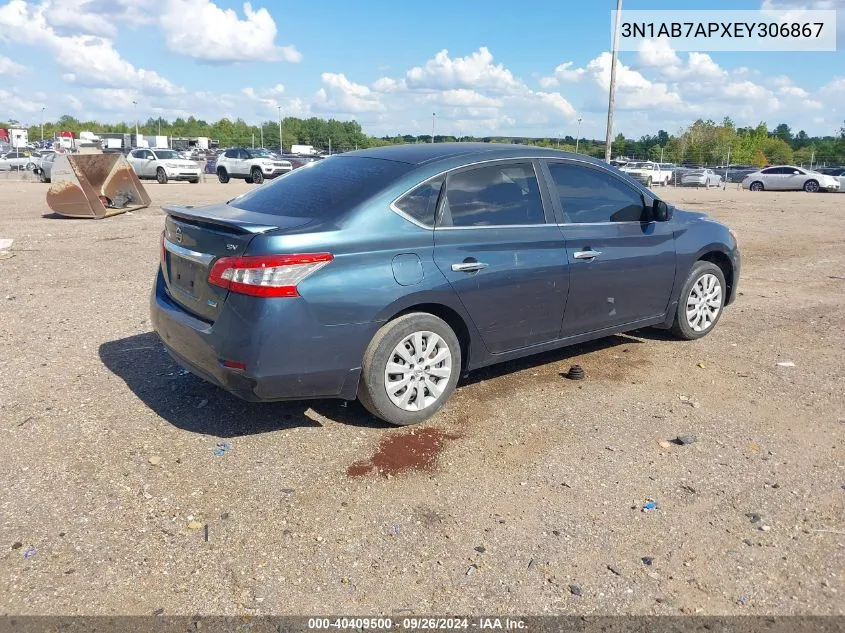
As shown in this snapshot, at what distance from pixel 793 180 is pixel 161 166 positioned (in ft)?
102

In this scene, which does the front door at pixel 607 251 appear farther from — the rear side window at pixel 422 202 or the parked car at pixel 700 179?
the parked car at pixel 700 179

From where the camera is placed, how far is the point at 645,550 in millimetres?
3180

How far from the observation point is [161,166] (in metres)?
32.0

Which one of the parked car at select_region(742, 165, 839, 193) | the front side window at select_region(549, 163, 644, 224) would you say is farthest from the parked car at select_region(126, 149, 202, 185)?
the front side window at select_region(549, 163, 644, 224)

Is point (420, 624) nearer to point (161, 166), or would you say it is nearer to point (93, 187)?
point (93, 187)

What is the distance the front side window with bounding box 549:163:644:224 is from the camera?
5.13 m

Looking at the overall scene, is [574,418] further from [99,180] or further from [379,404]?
[99,180]

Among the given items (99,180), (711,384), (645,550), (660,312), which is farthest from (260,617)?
(99,180)

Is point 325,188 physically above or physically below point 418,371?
above

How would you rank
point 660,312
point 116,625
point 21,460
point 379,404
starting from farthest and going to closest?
point 660,312, point 379,404, point 21,460, point 116,625

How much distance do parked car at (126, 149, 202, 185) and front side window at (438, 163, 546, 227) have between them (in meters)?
30.2

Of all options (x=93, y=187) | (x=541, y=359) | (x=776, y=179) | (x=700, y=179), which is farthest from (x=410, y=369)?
(x=700, y=179)

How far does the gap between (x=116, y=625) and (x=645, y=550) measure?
7.27 ft

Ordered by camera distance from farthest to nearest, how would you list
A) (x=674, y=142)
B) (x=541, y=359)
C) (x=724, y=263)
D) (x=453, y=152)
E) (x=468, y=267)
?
(x=674, y=142)
(x=724, y=263)
(x=541, y=359)
(x=453, y=152)
(x=468, y=267)
